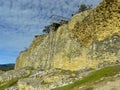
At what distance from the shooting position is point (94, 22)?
55062mm

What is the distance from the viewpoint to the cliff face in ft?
166

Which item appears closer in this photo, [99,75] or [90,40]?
[99,75]

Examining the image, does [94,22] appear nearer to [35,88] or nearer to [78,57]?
[78,57]

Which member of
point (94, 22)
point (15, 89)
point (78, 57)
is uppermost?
point (94, 22)

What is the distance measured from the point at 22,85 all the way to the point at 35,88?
A: 604cm

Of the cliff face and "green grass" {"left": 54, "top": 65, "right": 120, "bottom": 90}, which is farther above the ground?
the cliff face

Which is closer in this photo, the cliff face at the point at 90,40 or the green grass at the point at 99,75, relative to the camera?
the green grass at the point at 99,75

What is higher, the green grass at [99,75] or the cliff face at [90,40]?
the cliff face at [90,40]

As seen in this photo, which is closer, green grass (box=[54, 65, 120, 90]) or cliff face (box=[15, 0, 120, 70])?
green grass (box=[54, 65, 120, 90])

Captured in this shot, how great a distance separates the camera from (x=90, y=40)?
181ft

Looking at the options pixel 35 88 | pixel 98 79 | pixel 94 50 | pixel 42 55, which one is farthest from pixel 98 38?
pixel 42 55

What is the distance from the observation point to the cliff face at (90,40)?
50.7m

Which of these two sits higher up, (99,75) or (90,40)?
(90,40)

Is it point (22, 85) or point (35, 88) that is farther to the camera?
point (22, 85)
